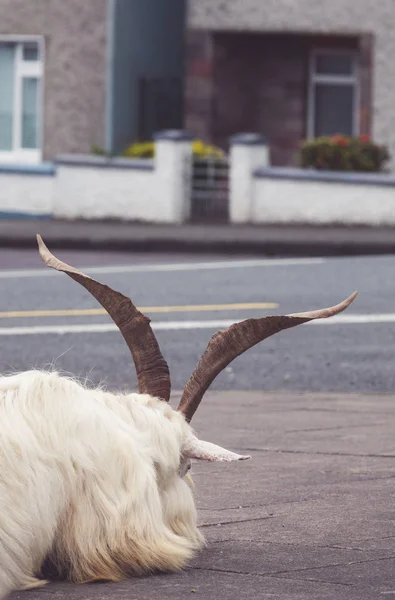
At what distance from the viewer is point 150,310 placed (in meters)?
14.1

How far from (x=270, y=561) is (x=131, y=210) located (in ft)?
67.5

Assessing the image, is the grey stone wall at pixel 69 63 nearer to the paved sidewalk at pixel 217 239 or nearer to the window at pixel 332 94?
the window at pixel 332 94

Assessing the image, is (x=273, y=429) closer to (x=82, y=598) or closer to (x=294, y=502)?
(x=294, y=502)

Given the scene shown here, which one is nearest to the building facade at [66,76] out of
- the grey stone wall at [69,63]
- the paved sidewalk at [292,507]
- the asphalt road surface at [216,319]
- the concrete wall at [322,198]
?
the grey stone wall at [69,63]

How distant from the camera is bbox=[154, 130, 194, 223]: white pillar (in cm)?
2542

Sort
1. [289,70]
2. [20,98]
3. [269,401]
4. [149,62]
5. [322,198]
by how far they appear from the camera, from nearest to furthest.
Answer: [269,401], [322,198], [20,98], [149,62], [289,70]

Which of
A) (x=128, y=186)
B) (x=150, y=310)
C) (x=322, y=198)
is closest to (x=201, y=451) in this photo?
(x=150, y=310)

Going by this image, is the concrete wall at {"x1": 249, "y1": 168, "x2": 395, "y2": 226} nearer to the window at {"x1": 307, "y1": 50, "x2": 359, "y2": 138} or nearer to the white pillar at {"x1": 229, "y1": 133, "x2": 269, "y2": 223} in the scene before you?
the white pillar at {"x1": 229, "y1": 133, "x2": 269, "y2": 223}

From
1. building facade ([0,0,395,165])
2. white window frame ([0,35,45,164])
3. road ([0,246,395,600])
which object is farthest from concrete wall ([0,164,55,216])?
road ([0,246,395,600])

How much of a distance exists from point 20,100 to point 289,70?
5.26 m

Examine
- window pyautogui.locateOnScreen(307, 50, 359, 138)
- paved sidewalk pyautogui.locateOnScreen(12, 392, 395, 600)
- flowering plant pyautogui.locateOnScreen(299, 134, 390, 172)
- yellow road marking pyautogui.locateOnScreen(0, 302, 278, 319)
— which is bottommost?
yellow road marking pyautogui.locateOnScreen(0, 302, 278, 319)

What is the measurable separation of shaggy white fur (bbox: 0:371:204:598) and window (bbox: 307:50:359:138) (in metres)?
25.8

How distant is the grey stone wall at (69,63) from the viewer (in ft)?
93.6

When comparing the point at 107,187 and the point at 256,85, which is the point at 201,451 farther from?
the point at 256,85
